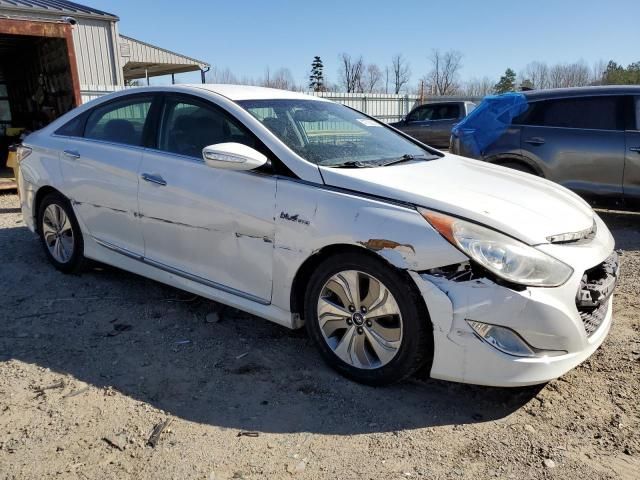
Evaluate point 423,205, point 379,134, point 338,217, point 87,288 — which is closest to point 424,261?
point 423,205

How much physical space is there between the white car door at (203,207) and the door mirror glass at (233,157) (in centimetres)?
10

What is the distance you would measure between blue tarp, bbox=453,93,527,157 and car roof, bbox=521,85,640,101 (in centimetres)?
17

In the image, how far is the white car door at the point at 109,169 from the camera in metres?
3.95

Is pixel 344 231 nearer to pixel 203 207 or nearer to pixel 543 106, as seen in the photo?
pixel 203 207

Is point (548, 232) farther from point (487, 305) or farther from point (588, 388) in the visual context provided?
point (588, 388)

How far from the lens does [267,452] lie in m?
2.48

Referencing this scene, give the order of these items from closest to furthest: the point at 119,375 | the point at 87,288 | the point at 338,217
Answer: the point at 338,217
the point at 119,375
the point at 87,288

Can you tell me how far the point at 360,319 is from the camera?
9.66 feet

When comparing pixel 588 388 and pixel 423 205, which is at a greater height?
pixel 423 205

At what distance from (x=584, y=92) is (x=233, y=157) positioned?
5301 millimetres

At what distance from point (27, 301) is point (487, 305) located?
3.45 meters

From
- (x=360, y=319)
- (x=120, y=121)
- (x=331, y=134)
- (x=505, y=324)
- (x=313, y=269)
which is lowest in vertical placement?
(x=360, y=319)

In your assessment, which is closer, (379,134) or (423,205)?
(423,205)

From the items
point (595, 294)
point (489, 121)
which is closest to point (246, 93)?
point (595, 294)
